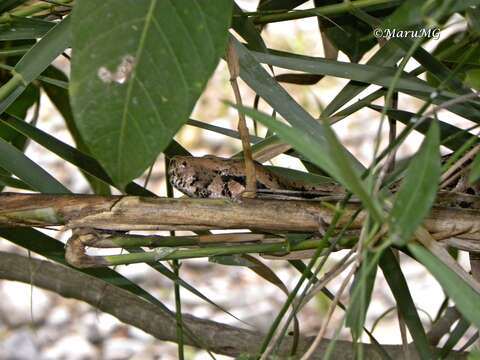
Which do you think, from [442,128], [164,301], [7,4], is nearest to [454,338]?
[442,128]

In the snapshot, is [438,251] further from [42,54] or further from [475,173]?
[42,54]

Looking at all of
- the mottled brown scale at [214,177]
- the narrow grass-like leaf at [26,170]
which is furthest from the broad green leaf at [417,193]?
the mottled brown scale at [214,177]

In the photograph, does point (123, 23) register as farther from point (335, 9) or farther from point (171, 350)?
point (171, 350)

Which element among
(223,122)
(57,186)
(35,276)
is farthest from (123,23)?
(223,122)

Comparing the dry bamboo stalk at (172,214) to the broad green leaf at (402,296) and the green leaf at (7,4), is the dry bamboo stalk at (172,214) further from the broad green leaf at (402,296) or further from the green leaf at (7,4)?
the green leaf at (7,4)

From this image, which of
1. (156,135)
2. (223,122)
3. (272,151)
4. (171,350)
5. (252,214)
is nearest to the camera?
(156,135)

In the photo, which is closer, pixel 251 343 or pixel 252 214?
pixel 252 214
